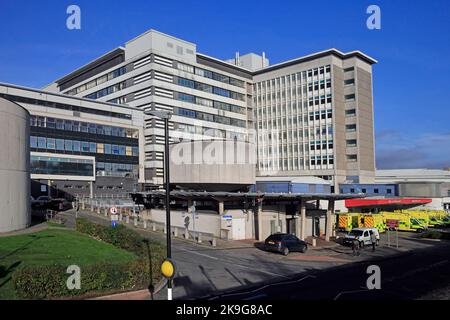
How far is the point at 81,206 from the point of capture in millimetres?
52438

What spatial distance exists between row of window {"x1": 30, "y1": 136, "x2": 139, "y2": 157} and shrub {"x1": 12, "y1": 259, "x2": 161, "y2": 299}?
156ft

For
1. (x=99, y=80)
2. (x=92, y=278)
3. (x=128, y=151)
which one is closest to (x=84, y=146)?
(x=128, y=151)

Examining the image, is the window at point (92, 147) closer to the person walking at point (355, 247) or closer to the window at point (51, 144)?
the window at point (51, 144)

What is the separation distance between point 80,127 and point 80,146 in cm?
311

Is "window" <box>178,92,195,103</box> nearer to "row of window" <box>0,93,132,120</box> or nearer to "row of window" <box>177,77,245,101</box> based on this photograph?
"row of window" <box>177,77,245,101</box>

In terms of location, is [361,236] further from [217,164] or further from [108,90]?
[108,90]

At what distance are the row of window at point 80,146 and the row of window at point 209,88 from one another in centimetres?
1718

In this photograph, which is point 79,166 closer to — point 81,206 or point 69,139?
point 69,139

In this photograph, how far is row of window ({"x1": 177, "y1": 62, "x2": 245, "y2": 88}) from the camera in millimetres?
83250

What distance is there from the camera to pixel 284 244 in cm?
3212

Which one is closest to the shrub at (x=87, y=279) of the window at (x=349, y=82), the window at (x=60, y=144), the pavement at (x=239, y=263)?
the pavement at (x=239, y=263)

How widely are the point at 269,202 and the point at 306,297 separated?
24.9 m

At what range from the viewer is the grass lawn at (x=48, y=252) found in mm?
17870
